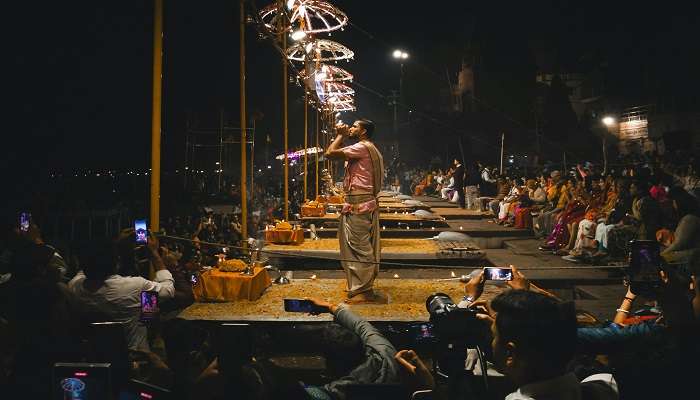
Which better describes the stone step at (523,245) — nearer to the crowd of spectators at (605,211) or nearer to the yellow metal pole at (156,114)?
the crowd of spectators at (605,211)

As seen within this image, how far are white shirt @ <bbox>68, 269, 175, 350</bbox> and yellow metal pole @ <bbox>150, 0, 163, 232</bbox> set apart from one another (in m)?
1.13

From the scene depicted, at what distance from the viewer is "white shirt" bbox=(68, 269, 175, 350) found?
4.09 meters

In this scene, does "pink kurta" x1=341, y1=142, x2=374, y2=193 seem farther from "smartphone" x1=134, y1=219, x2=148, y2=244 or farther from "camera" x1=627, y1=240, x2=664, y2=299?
"camera" x1=627, y1=240, x2=664, y2=299

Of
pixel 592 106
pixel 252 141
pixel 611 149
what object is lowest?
pixel 252 141

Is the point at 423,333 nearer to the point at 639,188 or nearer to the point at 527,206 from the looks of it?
the point at 639,188

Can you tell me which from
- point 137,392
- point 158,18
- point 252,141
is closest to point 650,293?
point 137,392

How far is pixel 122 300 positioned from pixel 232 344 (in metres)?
2.17

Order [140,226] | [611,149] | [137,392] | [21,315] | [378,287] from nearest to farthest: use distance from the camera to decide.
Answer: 1. [137,392]
2. [21,315]
3. [140,226]
4. [378,287]
5. [611,149]

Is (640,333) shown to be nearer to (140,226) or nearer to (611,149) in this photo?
(140,226)

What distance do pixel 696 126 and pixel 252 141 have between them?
84.6 feet

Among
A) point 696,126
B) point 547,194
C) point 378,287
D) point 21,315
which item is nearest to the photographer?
point 21,315

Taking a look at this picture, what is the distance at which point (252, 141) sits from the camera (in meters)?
9.21

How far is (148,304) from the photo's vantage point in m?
3.96

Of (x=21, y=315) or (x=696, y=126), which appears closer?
(x=21, y=315)
